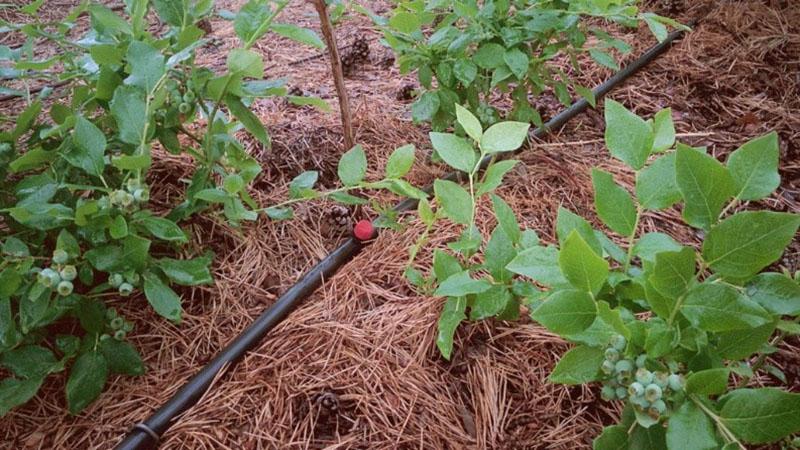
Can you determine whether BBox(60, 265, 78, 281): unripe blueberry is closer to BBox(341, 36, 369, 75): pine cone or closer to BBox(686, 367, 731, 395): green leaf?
BBox(686, 367, 731, 395): green leaf

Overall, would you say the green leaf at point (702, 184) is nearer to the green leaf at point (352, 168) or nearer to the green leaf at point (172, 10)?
the green leaf at point (352, 168)

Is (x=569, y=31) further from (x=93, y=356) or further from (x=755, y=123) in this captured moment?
(x=93, y=356)

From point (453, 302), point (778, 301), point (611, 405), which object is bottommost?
point (611, 405)

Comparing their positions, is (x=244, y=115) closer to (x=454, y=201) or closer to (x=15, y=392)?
(x=454, y=201)

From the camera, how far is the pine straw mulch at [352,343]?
0.98 m

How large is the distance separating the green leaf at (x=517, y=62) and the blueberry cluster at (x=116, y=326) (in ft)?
3.34

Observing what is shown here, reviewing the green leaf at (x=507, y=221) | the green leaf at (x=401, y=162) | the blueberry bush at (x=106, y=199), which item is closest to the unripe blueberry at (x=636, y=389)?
the green leaf at (x=507, y=221)

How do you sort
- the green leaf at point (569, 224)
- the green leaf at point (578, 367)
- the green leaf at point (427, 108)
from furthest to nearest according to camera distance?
the green leaf at point (427, 108), the green leaf at point (569, 224), the green leaf at point (578, 367)

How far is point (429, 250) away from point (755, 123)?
4.05ft

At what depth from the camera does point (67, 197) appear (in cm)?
108

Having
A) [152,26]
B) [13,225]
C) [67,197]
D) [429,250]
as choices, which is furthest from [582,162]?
[152,26]

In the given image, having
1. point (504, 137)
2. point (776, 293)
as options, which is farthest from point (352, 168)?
point (776, 293)

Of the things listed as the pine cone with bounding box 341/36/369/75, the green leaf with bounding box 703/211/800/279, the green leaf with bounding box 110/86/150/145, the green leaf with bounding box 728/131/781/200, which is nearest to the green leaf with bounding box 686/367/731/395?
the green leaf with bounding box 703/211/800/279

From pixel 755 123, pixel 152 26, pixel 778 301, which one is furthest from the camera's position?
pixel 152 26
